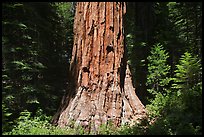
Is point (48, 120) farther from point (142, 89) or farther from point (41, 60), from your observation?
point (142, 89)

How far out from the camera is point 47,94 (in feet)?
32.1

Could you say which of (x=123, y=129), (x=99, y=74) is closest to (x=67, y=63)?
(x=99, y=74)

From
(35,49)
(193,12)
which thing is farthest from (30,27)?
(193,12)

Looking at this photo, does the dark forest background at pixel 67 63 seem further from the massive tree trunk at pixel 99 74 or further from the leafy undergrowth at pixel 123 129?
the massive tree trunk at pixel 99 74

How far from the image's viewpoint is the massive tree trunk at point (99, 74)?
795 cm

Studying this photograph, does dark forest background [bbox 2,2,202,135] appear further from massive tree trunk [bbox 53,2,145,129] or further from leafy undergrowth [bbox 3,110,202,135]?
massive tree trunk [bbox 53,2,145,129]

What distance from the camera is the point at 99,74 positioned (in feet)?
26.8

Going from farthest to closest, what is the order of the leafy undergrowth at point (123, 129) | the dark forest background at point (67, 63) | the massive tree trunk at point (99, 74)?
the massive tree trunk at point (99, 74), the dark forest background at point (67, 63), the leafy undergrowth at point (123, 129)

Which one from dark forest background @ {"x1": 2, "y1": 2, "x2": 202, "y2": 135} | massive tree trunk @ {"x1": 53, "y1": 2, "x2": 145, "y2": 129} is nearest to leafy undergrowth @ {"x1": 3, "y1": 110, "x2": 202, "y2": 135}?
dark forest background @ {"x1": 2, "y1": 2, "x2": 202, "y2": 135}

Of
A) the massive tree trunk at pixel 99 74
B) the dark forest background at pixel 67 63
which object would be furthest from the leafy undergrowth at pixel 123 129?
the massive tree trunk at pixel 99 74

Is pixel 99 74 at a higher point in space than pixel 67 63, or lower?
lower

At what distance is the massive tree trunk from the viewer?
7.95m

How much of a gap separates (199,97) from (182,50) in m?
6.25

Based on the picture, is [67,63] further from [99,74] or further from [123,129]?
[123,129]
